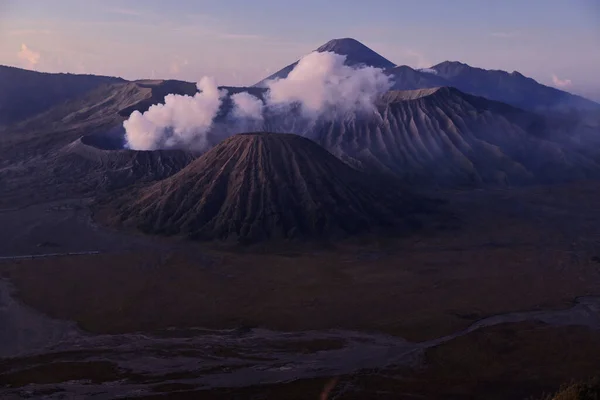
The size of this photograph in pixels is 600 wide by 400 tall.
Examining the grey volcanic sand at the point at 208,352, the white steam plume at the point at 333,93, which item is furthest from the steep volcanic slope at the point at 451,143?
the grey volcanic sand at the point at 208,352

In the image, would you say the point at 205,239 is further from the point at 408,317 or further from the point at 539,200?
the point at 539,200

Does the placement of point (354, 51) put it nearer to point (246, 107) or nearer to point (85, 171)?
point (246, 107)

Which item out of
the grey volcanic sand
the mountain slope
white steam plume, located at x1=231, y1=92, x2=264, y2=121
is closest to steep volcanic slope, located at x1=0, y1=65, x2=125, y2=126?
white steam plume, located at x1=231, y1=92, x2=264, y2=121

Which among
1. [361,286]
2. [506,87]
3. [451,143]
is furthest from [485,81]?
[361,286]

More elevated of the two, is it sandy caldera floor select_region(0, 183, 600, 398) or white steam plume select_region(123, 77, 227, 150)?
white steam plume select_region(123, 77, 227, 150)

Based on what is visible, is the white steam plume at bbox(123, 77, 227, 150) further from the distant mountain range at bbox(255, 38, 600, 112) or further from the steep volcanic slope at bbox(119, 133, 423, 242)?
the distant mountain range at bbox(255, 38, 600, 112)

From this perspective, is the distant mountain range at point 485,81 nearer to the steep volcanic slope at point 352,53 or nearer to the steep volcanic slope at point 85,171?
the steep volcanic slope at point 352,53
